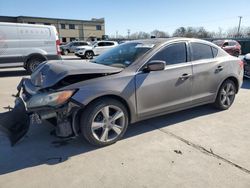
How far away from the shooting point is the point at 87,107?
3.35 metres

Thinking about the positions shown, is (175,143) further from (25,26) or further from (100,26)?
(100,26)

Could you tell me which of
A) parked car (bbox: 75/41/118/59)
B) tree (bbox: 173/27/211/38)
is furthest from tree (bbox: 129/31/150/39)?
parked car (bbox: 75/41/118/59)

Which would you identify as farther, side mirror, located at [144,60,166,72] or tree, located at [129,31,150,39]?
tree, located at [129,31,150,39]

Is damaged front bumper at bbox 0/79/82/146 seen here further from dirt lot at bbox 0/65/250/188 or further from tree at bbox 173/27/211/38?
tree at bbox 173/27/211/38

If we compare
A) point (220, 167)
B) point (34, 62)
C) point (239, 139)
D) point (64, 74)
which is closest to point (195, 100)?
point (239, 139)

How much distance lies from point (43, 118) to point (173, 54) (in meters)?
2.51

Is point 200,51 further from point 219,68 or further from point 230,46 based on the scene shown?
point 230,46

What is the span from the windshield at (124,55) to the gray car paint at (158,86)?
15 cm

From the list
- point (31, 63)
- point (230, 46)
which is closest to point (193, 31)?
point (230, 46)

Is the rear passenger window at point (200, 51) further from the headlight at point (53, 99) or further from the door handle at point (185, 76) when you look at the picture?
the headlight at point (53, 99)

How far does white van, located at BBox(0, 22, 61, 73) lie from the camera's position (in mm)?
9695

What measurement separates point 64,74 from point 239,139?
297 cm

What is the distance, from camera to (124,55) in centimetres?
432

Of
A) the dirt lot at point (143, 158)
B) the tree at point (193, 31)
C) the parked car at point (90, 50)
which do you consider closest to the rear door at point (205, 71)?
the dirt lot at point (143, 158)
